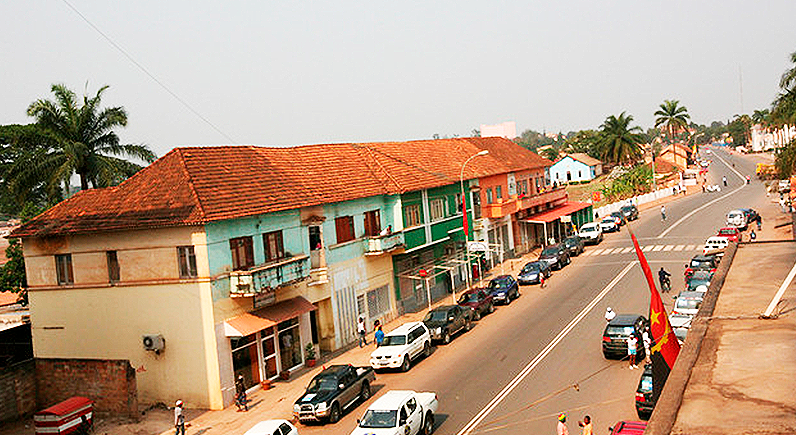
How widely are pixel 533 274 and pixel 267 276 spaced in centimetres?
Answer: 2255

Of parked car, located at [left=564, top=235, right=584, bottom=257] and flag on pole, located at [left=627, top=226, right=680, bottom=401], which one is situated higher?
flag on pole, located at [left=627, top=226, right=680, bottom=401]

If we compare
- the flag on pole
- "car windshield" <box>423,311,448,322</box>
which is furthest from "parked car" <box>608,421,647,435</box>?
"car windshield" <box>423,311,448,322</box>

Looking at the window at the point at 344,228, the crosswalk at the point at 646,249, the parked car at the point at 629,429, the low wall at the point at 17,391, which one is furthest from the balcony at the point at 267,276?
the crosswalk at the point at 646,249

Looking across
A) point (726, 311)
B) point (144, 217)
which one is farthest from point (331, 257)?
point (726, 311)

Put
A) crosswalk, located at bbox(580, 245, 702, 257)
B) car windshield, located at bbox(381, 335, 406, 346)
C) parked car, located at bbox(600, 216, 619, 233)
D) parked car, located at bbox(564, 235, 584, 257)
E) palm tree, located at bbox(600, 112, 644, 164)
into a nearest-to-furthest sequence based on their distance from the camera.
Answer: car windshield, located at bbox(381, 335, 406, 346) < crosswalk, located at bbox(580, 245, 702, 257) < parked car, located at bbox(564, 235, 584, 257) < parked car, located at bbox(600, 216, 619, 233) < palm tree, located at bbox(600, 112, 644, 164)

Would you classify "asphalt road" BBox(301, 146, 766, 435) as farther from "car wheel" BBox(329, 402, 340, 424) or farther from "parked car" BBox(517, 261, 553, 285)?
"parked car" BBox(517, 261, 553, 285)

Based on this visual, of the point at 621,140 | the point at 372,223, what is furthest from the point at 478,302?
the point at 621,140

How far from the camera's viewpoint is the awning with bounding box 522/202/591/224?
6056cm

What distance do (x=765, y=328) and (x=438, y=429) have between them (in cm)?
1081

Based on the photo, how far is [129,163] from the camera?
42.3m

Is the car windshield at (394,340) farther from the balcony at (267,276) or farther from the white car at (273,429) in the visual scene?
the white car at (273,429)

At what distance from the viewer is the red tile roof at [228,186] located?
28.9 metres

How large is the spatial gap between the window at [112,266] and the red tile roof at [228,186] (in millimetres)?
1359

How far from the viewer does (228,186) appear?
101 ft
